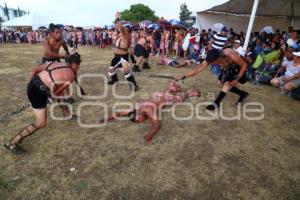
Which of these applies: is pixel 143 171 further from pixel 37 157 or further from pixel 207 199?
pixel 37 157

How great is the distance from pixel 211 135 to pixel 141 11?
7063 centimetres

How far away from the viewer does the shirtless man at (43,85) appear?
11.7 feet

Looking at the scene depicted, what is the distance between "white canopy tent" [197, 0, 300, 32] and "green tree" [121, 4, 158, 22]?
5548 cm

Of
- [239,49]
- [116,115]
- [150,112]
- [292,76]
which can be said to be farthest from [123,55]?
[292,76]

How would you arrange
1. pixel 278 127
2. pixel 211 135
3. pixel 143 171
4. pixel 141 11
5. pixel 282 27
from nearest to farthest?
1. pixel 143 171
2. pixel 211 135
3. pixel 278 127
4. pixel 282 27
5. pixel 141 11

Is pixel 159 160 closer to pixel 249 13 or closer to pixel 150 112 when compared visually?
pixel 150 112

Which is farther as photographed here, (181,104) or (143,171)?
(181,104)

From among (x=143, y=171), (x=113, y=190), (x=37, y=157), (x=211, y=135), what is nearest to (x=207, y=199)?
(x=143, y=171)

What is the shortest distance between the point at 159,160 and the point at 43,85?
2.05 metres

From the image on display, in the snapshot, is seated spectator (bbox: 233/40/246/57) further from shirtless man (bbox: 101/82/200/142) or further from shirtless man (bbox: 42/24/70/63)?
shirtless man (bbox: 42/24/70/63)

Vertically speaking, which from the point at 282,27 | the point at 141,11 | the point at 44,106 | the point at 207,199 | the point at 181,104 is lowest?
the point at 207,199

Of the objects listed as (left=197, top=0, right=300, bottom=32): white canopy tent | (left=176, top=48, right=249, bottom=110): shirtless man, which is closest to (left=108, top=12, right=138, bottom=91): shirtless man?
(left=176, top=48, right=249, bottom=110): shirtless man

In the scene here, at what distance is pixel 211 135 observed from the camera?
14.4 feet

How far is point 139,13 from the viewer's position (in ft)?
228
